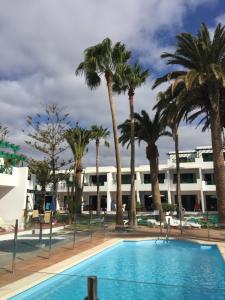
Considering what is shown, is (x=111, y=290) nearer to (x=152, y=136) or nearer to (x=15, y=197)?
(x=15, y=197)

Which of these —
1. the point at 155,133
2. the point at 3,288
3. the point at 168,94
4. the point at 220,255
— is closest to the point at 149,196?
the point at 155,133

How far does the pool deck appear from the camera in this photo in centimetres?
729

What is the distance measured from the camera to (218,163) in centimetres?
1978

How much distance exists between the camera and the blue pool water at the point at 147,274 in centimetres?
577

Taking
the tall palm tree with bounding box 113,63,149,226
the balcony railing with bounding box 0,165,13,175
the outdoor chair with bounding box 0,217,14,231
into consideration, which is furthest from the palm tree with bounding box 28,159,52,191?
the outdoor chair with bounding box 0,217,14,231

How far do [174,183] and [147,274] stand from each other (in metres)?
35.8

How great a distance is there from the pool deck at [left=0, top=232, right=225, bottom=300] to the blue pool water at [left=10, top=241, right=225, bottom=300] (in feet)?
0.59

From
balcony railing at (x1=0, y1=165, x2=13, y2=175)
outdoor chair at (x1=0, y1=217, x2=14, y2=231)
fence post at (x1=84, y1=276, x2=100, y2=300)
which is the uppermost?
balcony railing at (x1=0, y1=165, x2=13, y2=175)

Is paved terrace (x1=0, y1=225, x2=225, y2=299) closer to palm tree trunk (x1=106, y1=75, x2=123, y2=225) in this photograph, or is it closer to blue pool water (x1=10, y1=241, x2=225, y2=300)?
blue pool water (x1=10, y1=241, x2=225, y2=300)

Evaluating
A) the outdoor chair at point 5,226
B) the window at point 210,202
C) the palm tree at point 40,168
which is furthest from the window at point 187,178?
the outdoor chair at point 5,226

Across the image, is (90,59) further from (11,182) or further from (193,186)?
(193,186)

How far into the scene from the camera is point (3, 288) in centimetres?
715

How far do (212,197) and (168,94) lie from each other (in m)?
28.9

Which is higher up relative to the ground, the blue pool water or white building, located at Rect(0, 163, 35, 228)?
white building, located at Rect(0, 163, 35, 228)
